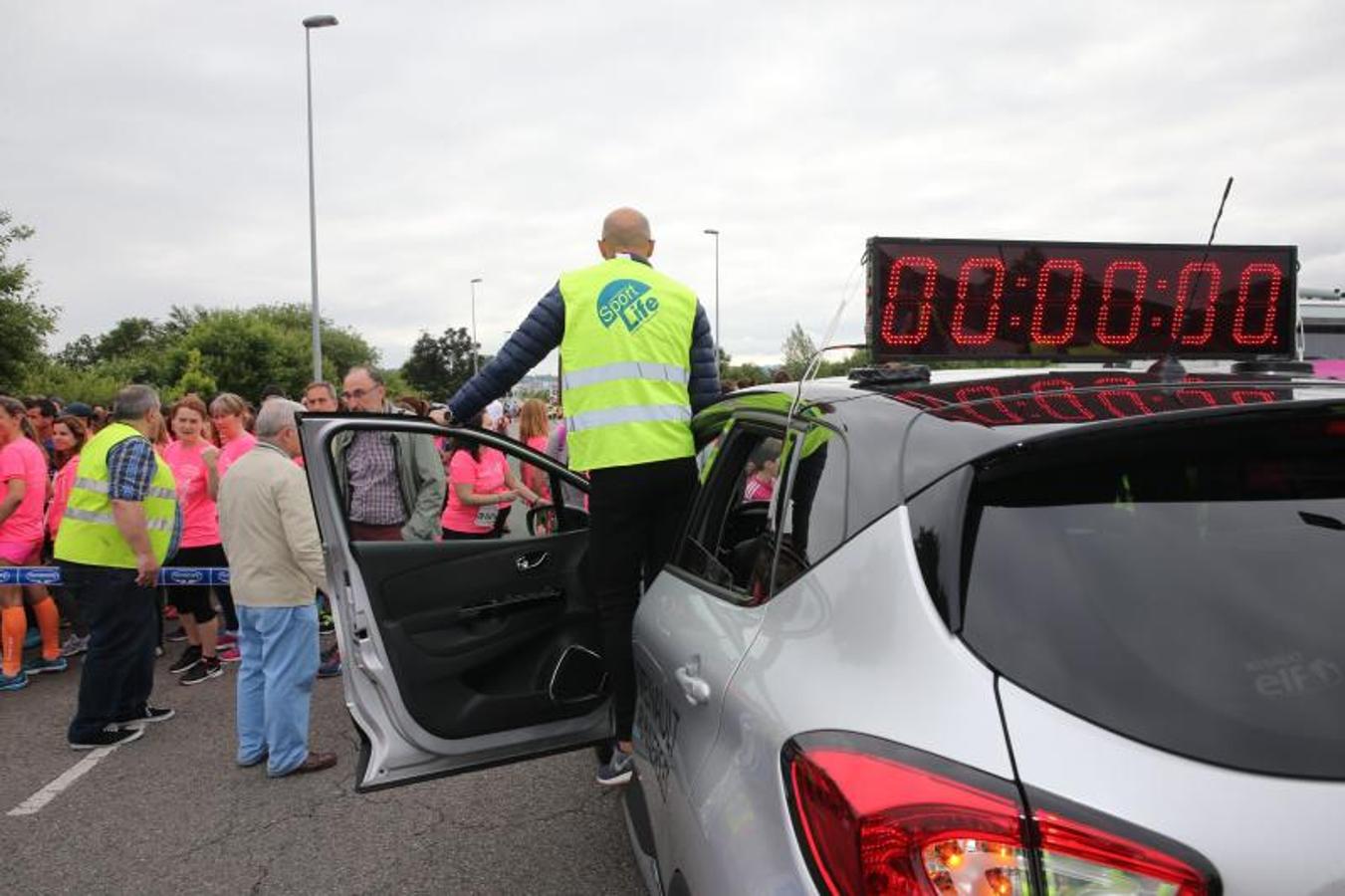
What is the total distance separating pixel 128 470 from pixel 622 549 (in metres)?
3.24

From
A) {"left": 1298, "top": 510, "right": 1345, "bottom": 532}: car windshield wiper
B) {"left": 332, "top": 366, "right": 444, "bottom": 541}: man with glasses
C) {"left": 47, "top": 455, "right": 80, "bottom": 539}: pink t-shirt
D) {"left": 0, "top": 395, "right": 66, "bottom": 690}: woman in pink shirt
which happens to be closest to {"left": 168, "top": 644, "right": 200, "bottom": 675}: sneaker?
{"left": 0, "top": 395, "right": 66, "bottom": 690}: woman in pink shirt

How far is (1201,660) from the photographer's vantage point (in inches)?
46.2

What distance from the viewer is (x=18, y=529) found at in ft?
19.2

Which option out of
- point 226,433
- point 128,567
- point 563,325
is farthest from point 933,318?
point 226,433

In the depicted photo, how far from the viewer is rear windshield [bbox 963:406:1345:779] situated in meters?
1.12

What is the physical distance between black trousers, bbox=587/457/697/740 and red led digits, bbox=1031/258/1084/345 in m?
1.42

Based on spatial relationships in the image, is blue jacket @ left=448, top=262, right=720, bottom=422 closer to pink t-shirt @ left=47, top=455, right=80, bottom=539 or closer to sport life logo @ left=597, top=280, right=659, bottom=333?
sport life logo @ left=597, top=280, right=659, bottom=333

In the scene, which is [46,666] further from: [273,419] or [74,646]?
[273,419]

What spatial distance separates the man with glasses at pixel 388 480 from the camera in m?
5.28

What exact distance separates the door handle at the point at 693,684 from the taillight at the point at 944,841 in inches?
21.4

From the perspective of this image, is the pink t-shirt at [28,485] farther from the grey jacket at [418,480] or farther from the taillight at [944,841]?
the taillight at [944,841]

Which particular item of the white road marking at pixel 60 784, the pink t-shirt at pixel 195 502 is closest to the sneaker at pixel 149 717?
the white road marking at pixel 60 784

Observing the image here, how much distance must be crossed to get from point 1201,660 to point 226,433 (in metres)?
6.01

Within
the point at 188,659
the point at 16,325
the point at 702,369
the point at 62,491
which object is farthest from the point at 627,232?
the point at 16,325
